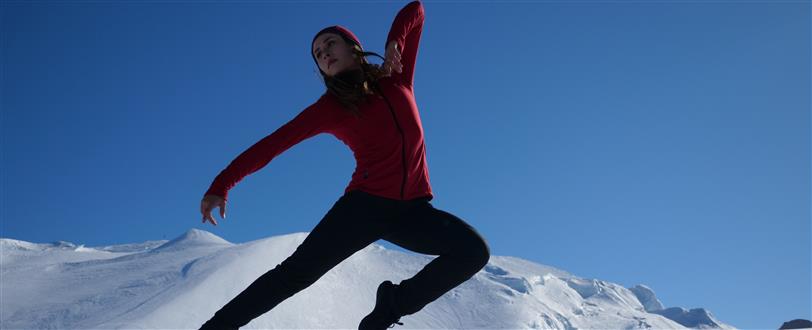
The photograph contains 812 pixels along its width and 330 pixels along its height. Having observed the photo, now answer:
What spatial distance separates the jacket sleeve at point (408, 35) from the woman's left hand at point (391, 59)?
8 cm

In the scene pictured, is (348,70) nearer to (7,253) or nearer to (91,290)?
(91,290)

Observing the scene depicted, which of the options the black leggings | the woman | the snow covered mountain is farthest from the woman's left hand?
the snow covered mountain

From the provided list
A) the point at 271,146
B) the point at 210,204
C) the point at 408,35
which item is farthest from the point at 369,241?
the point at 408,35

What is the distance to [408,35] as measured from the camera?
139 inches

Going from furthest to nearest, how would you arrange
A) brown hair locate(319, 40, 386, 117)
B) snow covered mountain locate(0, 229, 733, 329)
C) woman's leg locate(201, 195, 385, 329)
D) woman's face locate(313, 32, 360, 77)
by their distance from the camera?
snow covered mountain locate(0, 229, 733, 329) < woman's face locate(313, 32, 360, 77) < brown hair locate(319, 40, 386, 117) < woman's leg locate(201, 195, 385, 329)

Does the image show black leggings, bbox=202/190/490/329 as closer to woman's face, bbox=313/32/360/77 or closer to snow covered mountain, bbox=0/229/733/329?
woman's face, bbox=313/32/360/77

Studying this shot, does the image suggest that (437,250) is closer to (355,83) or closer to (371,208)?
(371,208)

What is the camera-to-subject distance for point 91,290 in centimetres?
2319

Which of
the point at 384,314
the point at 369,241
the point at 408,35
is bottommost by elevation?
the point at 384,314

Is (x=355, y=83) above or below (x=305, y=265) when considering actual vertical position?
above

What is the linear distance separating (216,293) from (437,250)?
20.6 meters

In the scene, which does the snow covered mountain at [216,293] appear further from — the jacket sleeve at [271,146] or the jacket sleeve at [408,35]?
the jacket sleeve at [271,146]

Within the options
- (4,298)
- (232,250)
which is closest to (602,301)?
(232,250)

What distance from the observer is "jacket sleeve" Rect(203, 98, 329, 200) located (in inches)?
113
